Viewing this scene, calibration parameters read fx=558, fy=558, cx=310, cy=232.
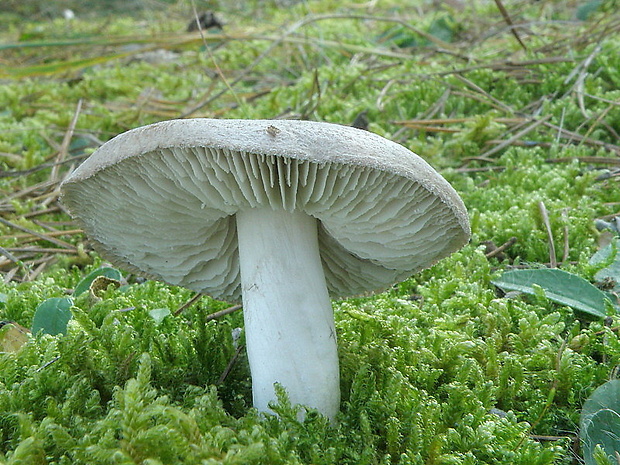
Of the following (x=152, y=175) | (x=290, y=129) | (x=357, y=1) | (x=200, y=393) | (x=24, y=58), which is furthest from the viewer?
(x=357, y=1)

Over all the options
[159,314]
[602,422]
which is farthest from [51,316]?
[602,422]

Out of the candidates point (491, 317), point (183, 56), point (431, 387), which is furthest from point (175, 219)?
point (183, 56)

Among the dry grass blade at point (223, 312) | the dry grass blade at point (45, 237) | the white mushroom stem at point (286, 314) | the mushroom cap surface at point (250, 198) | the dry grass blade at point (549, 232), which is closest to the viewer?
the mushroom cap surface at point (250, 198)

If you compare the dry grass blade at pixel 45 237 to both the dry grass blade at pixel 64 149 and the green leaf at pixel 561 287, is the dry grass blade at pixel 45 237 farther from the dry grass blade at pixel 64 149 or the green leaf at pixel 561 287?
the green leaf at pixel 561 287

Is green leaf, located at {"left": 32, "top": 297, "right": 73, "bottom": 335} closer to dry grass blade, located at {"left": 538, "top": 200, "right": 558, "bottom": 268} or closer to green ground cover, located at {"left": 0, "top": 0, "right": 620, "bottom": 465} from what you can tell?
green ground cover, located at {"left": 0, "top": 0, "right": 620, "bottom": 465}

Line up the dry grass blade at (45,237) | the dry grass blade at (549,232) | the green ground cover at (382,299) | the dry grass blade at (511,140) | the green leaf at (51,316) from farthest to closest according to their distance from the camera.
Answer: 1. the dry grass blade at (511,140)
2. the dry grass blade at (45,237)
3. the dry grass blade at (549,232)
4. the green leaf at (51,316)
5. the green ground cover at (382,299)

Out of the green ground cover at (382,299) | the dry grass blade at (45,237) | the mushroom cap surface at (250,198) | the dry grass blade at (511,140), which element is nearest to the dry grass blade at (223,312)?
the green ground cover at (382,299)

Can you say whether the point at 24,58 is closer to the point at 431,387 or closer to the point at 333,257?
the point at 333,257
